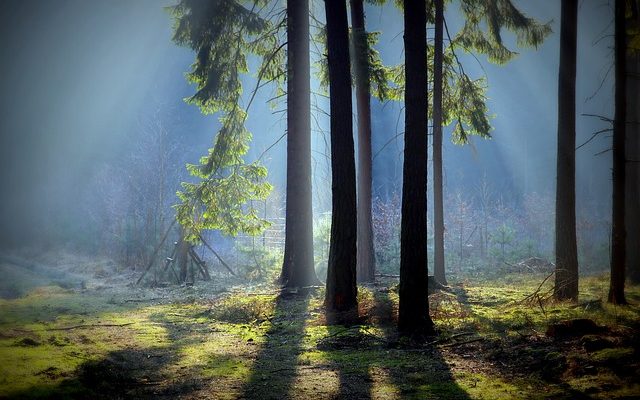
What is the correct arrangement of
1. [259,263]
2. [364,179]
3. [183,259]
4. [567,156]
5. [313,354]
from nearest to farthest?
[313,354], [567,156], [364,179], [183,259], [259,263]

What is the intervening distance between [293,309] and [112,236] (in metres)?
21.8

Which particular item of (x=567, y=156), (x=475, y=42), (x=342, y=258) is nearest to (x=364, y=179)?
(x=475, y=42)

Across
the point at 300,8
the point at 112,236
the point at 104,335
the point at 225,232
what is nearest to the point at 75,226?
the point at 112,236

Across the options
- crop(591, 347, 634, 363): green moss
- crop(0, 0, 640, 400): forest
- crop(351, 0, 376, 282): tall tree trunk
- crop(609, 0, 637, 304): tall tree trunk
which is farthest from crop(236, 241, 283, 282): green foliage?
crop(591, 347, 634, 363): green moss

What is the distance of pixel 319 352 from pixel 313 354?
0.12 meters

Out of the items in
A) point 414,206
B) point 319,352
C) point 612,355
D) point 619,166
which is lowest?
point 319,352

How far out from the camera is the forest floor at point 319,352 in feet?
13.3

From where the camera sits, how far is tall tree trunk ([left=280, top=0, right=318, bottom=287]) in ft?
38.4

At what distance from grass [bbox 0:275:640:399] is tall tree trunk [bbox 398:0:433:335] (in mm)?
474

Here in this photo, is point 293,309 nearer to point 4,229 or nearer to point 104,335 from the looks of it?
point 104,335

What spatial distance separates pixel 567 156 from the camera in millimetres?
8570

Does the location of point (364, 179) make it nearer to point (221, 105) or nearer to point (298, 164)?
point (298, 164)

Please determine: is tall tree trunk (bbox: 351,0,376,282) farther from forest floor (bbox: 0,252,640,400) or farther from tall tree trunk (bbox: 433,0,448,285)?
forest floor (bbox: 0,252,640,400)

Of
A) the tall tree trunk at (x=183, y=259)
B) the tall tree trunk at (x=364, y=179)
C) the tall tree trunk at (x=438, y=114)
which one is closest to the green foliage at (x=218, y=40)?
the tall tree trunk at (x=364, y=179)
